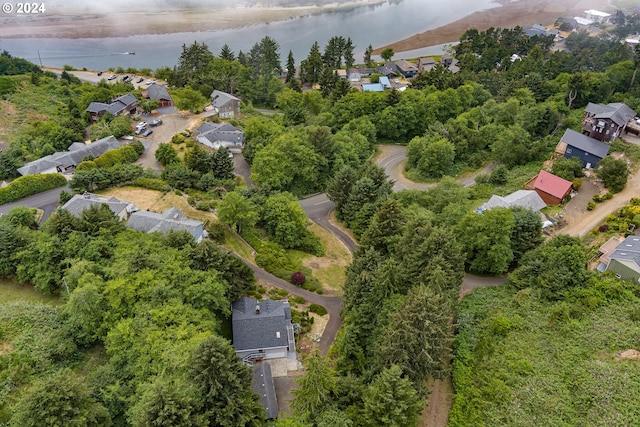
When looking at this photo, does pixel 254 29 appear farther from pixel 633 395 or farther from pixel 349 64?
pixel 633 395

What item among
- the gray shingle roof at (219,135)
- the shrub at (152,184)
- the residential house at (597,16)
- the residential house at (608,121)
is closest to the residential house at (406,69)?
the residential house at (608,121)

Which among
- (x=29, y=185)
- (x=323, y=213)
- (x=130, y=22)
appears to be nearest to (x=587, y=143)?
(x=323, y=213)

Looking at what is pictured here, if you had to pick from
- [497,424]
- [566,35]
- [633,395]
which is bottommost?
[497,424]

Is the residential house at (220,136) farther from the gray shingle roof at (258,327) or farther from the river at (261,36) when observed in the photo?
the river at (261,36)

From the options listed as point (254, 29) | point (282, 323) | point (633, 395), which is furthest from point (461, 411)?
point (254, 29)

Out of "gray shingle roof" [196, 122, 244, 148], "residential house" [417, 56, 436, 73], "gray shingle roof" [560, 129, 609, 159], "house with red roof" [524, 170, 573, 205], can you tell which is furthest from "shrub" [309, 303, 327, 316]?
"residential house" [417, 56, 436, 73]
